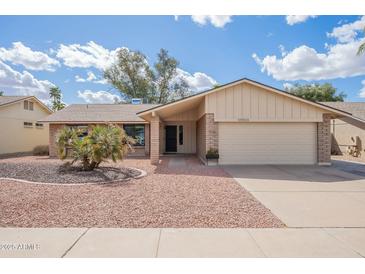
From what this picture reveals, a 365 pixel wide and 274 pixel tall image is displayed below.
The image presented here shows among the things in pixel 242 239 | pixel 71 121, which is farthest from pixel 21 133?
pixel 242 239

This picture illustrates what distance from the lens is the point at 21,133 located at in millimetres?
21797

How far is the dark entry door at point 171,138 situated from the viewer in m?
19.9

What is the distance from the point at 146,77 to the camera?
3547 centimetres

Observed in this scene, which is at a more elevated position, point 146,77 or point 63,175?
point 146,77

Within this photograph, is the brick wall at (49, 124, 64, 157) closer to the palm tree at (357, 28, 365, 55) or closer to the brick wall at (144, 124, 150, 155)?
the brick wall at (144, 124, 150, 155)

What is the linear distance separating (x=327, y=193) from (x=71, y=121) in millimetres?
16314

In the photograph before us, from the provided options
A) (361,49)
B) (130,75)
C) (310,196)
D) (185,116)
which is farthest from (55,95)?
(310,196)

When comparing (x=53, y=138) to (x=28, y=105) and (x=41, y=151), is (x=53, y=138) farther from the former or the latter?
(x=28, y=105)

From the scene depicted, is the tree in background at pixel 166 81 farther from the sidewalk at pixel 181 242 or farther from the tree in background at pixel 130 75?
the sidewalk at pixel 181 242

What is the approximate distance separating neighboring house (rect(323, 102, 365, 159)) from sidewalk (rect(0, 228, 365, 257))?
53.2 ft

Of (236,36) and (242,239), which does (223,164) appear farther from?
(242,239)

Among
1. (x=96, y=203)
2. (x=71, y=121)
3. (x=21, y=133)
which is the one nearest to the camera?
(x=96, y=203)

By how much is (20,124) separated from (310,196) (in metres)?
23.1

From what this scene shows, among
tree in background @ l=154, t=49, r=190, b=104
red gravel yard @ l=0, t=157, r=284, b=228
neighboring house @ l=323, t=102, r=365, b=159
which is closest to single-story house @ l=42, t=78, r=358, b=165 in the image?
red gravel yard @ l=0, t=157, r=284, b=228
